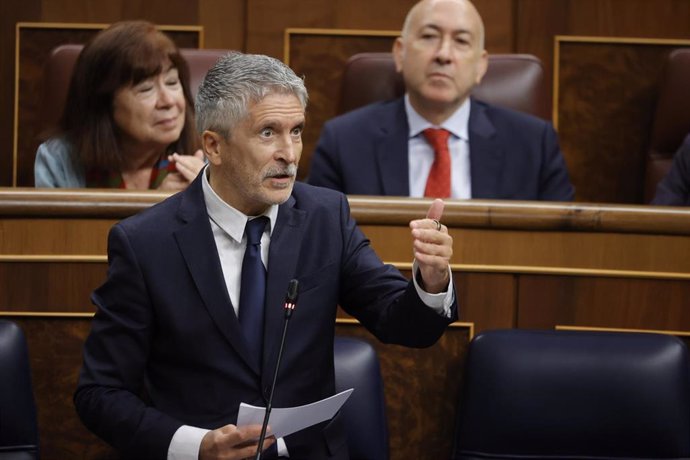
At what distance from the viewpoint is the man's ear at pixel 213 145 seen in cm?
96

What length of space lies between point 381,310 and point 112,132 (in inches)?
23.3

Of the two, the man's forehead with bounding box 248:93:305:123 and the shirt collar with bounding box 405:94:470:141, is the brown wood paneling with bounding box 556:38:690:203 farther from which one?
the man's forehead with bounding box 248:93:305:123

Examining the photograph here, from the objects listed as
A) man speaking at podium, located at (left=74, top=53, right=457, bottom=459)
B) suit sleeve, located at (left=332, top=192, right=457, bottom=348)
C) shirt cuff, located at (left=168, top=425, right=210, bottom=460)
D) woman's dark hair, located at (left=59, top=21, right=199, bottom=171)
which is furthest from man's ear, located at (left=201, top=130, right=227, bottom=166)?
woman's dark hair, located at (left=59, top=21, right=199, bottom=171)

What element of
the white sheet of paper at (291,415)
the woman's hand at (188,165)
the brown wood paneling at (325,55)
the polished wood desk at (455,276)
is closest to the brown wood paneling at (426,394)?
the polished wood desk at (455,276)

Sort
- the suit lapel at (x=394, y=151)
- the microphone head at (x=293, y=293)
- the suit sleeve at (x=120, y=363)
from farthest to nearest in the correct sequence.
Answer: the suit lapel at (x=394, y=151)
the suit sleeve at (x=120, y=363)
the microphone head at (x=293, y=293)

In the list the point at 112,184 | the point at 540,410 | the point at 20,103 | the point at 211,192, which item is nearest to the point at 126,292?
the point at 211,192

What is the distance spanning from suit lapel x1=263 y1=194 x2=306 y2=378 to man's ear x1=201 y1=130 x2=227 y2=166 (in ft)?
0.23

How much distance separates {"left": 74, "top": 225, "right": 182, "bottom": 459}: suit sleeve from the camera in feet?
2.97

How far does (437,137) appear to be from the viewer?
4.99 feet

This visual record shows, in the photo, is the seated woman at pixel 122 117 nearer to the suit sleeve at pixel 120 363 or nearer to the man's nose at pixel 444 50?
the man's nose at pixel 444 50

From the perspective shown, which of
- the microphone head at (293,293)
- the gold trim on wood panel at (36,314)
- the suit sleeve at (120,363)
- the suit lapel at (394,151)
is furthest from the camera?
the suit lapel at (394,151)

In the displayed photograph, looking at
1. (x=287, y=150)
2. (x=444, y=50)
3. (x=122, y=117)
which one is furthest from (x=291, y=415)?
(x=444, y=50)

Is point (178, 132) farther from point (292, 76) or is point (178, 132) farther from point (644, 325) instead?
point (644, 325)

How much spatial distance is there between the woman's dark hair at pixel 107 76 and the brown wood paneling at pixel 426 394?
474 mm
